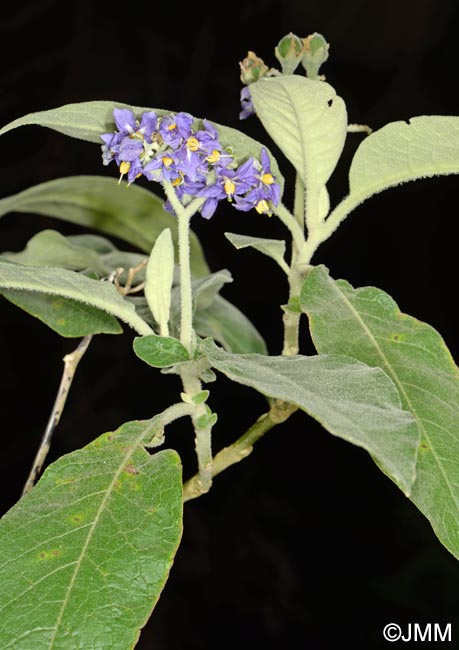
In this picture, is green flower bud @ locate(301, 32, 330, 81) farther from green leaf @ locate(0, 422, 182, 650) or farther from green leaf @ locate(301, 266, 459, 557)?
green leaf @ locate(0, 422, 182, 650)

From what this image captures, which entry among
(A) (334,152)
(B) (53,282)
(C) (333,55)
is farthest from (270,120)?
(C) (333,55)

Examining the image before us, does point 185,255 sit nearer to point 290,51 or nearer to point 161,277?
point 161,277

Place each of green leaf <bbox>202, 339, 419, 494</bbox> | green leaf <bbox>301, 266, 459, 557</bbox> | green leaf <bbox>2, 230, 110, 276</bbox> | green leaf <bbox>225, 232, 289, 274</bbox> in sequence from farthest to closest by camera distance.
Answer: green leaf <bbox>2, 230, 110, 276</bbox> → green leaf <bbox>225, 232, 289, 274</bbox> → green leaf <bbox>301, 266, 459, 557</bbox> → green leaf <bbox>202, 339, 419, 494</bbox>

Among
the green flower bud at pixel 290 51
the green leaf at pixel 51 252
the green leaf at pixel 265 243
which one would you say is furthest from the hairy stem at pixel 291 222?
the green leaf at pixel 51 252

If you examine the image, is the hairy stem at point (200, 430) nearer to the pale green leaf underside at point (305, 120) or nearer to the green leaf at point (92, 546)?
the green leaf at point (92, 546)

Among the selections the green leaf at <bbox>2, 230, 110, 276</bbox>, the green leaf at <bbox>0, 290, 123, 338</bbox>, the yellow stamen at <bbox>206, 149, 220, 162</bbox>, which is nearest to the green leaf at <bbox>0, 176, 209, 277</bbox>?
the green leaf at <bbox>2, 230, 110, 276</bbox>
